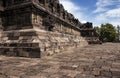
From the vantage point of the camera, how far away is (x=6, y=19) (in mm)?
8477

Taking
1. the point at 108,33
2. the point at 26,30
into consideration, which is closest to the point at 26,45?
the point at 26,30

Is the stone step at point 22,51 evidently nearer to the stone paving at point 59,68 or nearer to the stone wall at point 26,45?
the stone wall at point 26,45

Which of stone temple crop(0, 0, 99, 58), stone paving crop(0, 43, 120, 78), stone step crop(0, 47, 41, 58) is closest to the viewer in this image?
stone paving crop(0, 43, 120, 78)

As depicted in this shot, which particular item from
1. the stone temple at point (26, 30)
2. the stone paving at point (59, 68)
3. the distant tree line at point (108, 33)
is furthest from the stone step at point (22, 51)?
the distant tree line at point (108, 33)

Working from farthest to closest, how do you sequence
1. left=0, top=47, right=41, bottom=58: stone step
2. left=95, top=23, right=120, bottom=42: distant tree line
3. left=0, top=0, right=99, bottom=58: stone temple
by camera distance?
1. left=95, top=23, right=120, bottom=42: distant tree line
2. left=0, top=0, right=99, bottom=58: stone temple
3. left=0, top=47, right=41, bottom=58: stone step

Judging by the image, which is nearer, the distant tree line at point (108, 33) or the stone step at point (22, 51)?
the stone step at point (22, 51)

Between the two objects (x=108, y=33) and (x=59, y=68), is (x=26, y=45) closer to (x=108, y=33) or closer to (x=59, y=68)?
(x=59, y=68)

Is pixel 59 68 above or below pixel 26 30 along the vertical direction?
below

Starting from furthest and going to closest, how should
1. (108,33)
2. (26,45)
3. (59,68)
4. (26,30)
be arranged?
(108,33) < (26,30) < (26,45) < (59,68)

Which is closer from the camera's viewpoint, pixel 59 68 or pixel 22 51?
pixel 59 68

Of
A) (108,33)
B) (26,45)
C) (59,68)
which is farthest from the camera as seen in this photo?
(108,33)

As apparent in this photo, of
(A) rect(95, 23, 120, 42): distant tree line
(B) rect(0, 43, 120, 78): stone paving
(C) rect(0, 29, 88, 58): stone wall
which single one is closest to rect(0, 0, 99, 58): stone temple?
(C) rect(0, 29, 88, 58): stone wall

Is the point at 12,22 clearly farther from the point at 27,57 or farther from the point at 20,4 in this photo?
the point at 27,57

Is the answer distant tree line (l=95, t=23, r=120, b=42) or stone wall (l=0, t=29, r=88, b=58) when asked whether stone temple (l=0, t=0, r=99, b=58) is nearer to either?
stone wall (l=0, t=29, r=88, b=58)
